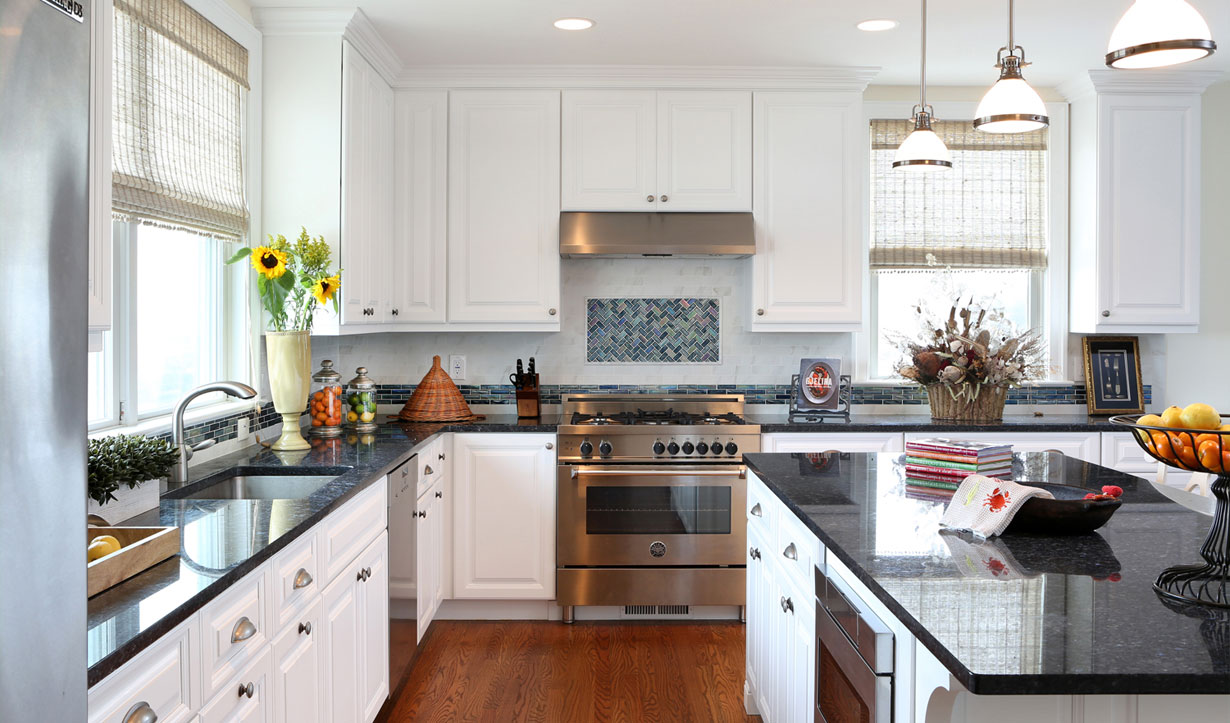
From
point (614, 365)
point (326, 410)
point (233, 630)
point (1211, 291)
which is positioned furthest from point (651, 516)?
point (1211, 291)

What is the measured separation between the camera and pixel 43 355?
72 cm

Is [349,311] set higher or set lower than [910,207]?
lower

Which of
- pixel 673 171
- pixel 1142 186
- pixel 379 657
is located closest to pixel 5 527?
pixel 379 657

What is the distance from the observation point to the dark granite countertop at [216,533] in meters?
1.35

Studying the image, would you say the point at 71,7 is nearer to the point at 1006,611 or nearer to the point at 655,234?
the point at 1006,611

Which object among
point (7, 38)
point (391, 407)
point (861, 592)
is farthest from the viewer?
point (391, 407)

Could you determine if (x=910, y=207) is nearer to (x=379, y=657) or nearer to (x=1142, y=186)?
(x=1142, y=186)

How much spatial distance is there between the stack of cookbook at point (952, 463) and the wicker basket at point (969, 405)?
1.74 meters

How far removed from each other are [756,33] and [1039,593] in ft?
9.29

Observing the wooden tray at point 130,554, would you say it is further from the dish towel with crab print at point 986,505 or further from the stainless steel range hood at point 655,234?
the stainless steel range hood at point 655,234

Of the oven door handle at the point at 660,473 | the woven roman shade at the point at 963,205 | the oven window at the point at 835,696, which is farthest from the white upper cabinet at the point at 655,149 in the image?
the oven window at the point at 835,696

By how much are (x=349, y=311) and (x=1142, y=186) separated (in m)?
3.71

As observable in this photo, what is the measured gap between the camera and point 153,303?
2.86 m

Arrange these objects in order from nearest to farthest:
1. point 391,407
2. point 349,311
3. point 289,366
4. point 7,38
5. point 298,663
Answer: point 7,38
point 298,663
point 289,366
point 349,311
point 391,407
